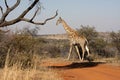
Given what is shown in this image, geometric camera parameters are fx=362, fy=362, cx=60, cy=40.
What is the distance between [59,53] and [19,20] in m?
18.7

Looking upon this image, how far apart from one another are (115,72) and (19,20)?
5122mm

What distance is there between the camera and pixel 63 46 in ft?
122

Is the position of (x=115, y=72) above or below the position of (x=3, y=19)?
below

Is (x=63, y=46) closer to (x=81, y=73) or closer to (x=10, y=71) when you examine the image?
(x=81, y=73)

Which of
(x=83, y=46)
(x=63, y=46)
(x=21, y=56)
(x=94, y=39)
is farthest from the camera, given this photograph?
(x=63, y=46)

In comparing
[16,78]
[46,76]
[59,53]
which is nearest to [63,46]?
[59,53]

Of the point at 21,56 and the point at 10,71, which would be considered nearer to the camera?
the point at 10,71

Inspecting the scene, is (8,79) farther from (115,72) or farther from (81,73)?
(115,72)

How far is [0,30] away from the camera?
703 inches

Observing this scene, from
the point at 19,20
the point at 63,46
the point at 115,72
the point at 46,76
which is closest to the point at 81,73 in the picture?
the point at 115,72

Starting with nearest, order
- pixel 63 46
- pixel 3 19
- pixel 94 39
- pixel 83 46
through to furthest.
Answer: pixel 3 19 → pixel 83 46 → pixel 94 39 → pixel 63 46

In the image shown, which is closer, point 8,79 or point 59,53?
point 8,79

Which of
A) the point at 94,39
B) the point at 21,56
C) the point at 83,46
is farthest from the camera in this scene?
the point at 94,39

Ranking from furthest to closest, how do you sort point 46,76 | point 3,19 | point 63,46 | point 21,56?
point 63,46, point 21,56, point 3,19, point 46,76
